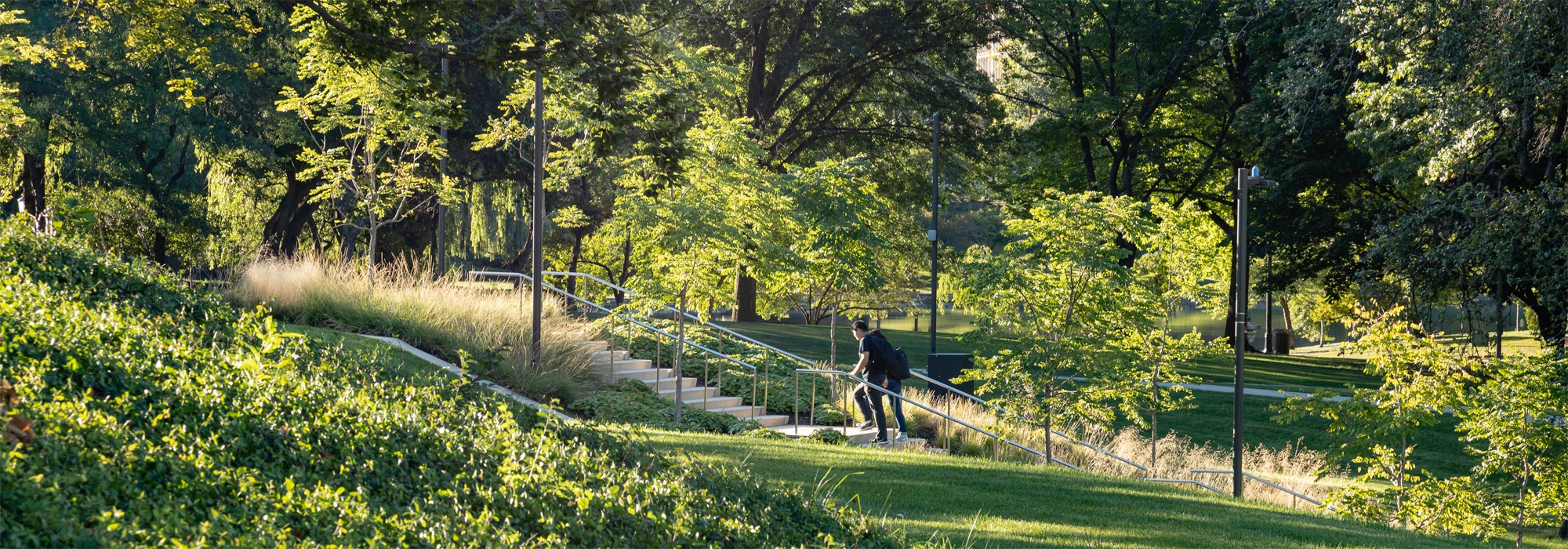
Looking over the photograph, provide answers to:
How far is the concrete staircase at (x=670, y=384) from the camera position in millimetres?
14703

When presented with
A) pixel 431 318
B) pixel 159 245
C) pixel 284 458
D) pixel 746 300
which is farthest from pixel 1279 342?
pixel 284 458

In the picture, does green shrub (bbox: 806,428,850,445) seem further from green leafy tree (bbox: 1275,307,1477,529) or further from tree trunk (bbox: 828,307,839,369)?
green leafy tree (bbox: 1275,307,1477,529)

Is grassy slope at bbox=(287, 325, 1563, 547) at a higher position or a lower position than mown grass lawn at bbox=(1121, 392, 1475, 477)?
higher

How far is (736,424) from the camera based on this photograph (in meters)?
13.4

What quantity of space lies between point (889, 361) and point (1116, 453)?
355cm

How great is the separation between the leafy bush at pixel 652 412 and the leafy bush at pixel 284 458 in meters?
6.94

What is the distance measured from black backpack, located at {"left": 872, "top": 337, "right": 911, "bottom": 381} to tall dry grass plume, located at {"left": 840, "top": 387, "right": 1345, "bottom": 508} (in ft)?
3.10

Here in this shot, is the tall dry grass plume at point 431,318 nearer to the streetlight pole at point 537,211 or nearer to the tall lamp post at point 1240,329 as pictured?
the streetlight pole at point 537,211

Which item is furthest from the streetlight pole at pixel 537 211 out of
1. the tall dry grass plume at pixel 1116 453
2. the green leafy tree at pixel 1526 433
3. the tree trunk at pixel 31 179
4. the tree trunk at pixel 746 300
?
the tree trunk at pixel 31 179

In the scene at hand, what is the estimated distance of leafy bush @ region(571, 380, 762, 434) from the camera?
42.0 feet

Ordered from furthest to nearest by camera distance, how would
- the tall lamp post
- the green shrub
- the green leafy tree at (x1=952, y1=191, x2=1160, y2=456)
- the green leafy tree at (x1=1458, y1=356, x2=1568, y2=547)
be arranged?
the green leafy tree at (x1=952, y1=191, x2=1160, y2=456) < the tall lamp post < the green shrub < the green leafy tree at (x1=1458, y1=356, x2=1568, y2=547)

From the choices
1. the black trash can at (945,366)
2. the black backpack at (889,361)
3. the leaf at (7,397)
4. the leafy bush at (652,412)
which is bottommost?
the leafy bush at (652,412)

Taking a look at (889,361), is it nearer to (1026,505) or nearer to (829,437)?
(829,437)

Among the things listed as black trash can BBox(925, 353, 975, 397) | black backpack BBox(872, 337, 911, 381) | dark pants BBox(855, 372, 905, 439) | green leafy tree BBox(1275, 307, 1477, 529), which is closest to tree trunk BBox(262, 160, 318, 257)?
black trash can BBox(925, 353, 975, 397)
